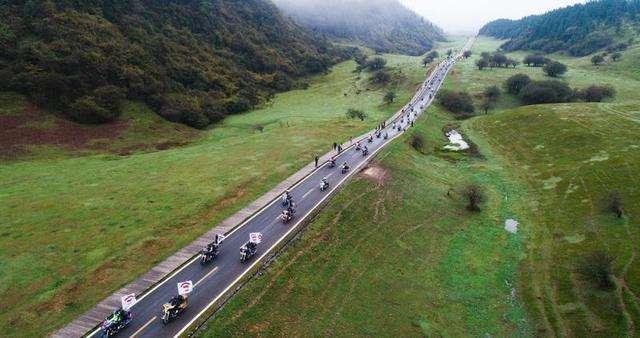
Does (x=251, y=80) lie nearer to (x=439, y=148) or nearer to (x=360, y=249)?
(x=439, y=148)

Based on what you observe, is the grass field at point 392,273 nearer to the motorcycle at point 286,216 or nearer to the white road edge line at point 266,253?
the white road edge line at point 266,253

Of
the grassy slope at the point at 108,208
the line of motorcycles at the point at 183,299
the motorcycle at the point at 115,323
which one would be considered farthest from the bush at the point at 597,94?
the motorcycle at the point at 115,323

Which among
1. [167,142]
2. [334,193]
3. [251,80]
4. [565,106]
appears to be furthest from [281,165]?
[251,80]

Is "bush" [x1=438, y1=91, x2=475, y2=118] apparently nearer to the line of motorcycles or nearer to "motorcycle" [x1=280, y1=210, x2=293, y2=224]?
the line of motorcycles

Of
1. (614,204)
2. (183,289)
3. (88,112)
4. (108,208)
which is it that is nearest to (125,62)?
(88,112)

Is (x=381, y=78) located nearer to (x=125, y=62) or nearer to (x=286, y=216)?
(x=125, y=62)
